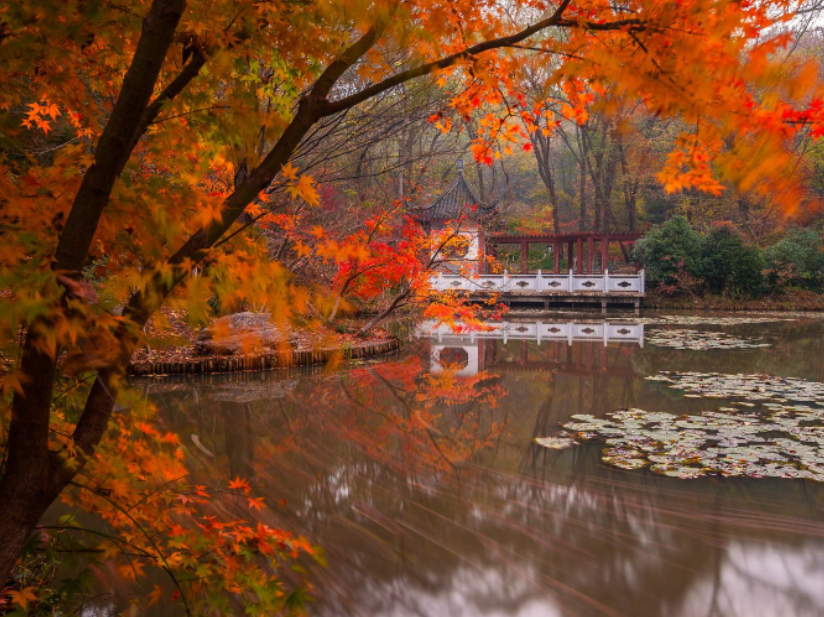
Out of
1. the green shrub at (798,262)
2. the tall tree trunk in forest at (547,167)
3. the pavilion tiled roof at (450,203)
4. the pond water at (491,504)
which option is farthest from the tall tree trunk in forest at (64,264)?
the tall tree trunk in forest at (547,167)

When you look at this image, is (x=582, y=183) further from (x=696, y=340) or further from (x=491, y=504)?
(x=491, y=504)

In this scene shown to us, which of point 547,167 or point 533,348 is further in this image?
point 547,167

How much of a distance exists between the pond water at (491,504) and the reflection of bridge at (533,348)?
1528 millimetres

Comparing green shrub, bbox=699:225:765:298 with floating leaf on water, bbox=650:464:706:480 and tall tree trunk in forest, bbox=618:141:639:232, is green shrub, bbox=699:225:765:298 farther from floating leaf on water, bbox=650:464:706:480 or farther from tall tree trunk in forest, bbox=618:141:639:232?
floating leaf on water, bbox=650:464:706:480

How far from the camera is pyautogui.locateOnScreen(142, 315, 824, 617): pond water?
258 centimetres

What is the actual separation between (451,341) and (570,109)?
9.21 metres

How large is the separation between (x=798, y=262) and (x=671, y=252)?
3.65m

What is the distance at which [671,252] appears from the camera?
1919 cm

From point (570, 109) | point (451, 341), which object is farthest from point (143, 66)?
point (451, 341)

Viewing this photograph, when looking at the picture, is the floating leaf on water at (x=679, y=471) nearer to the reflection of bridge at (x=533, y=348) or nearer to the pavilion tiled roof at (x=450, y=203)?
the reflection of bridge at (x=533, y=348)

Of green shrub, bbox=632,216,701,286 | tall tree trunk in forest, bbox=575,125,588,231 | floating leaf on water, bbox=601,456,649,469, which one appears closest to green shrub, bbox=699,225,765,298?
green shrub, bbox=632,216,701,286

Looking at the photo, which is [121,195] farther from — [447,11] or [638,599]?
[638,599]

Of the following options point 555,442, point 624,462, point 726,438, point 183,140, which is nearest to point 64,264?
point 183,140

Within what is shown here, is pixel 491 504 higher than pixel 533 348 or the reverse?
the reverse
